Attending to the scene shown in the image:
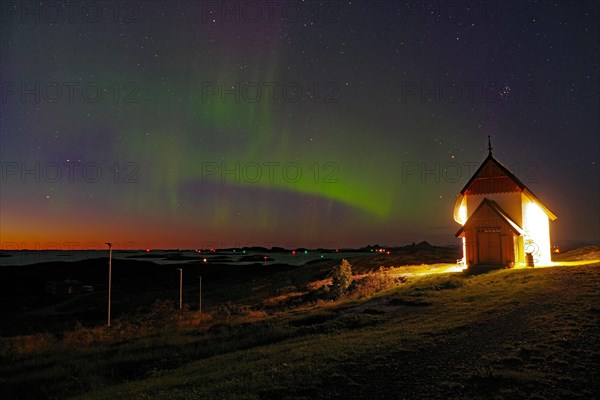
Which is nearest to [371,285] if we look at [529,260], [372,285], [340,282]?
[372,285]

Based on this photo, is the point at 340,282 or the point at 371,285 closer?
the point at 371,285

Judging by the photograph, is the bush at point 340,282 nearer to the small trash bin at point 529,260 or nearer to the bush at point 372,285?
the bush at point 372,285

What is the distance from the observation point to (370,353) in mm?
12609

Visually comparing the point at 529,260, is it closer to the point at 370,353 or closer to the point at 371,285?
the point at 371,285

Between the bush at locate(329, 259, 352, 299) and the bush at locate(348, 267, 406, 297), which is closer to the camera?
the bush at locate(348, 267, 406, 297)

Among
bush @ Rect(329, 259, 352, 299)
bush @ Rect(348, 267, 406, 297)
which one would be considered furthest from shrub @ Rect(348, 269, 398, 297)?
bush @ Rect(329, 259, 352, 299)

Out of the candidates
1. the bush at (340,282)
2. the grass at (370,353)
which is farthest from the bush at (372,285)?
the grass at (370,353)

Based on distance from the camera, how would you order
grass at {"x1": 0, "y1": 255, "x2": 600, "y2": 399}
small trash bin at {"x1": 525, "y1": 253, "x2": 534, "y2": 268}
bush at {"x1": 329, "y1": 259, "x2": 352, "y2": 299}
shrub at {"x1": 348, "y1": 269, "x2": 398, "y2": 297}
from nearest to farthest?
grass at {"x1": 0, "y1": 255, "x2": 600, "y2": 399} → shrub at {"x1": 348, "y1": 269, "x2": 398, "y2": 297} → small trash bin at {"x1": 525, "y1": 253, "x2": 534, "y2": 268} → bush at {"x1": 329, "y1": 259, "x2": 352, "y2": 299}

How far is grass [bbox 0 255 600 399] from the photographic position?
32.6 feet

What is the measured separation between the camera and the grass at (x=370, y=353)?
9945mm

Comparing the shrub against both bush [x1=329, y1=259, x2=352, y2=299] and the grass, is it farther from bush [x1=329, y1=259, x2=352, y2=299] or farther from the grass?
the grass

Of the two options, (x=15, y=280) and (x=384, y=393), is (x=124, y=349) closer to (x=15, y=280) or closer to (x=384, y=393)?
(x=384, y=393)

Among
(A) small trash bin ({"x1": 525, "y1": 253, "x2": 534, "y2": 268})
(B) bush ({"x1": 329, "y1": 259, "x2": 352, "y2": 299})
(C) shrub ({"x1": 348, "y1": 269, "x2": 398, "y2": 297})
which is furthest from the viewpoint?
(B) bush ({"x1": 329, "y1": 259, "x2": 352, "y2": 299})

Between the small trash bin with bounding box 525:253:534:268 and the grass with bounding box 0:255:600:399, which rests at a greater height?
the small trash bin with bounding box 525:253:534:268
